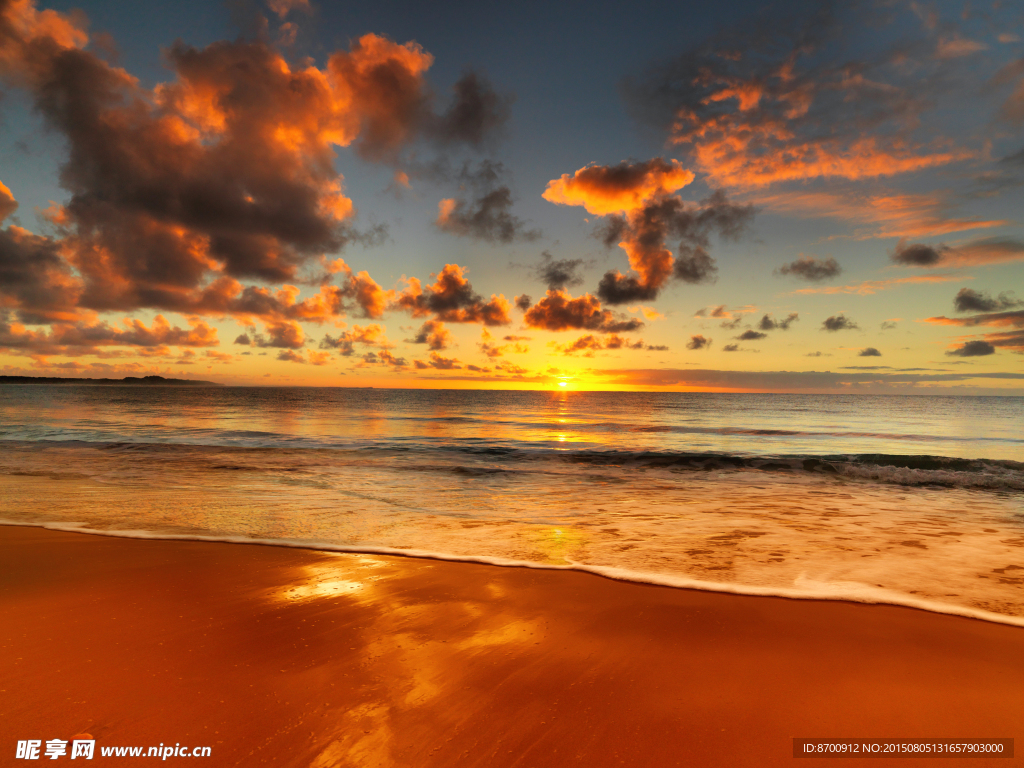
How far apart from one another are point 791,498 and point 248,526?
12.0m

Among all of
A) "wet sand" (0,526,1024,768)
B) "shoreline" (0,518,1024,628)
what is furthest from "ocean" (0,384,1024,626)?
"wet sand" (0,526,1024,768)

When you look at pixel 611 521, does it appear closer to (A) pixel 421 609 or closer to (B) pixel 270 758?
(A) pixel 421 609

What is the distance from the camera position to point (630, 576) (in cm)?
545

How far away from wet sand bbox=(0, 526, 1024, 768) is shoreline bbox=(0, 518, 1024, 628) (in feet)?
0.60

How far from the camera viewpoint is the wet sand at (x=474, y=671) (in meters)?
2.67

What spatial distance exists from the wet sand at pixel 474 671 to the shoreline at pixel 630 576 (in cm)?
18

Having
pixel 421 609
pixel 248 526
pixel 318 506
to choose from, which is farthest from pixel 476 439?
pixel 421 609

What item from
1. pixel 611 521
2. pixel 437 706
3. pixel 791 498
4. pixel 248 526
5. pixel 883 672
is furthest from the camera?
pixel 791 498

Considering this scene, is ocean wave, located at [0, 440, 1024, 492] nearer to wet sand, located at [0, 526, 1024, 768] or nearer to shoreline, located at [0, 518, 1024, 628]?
shoreline, located at [0, 518, 1024, 628]

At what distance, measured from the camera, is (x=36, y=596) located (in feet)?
14.9

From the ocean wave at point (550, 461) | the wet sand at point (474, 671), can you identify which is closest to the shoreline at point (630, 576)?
the wet sand at point (474, 671)

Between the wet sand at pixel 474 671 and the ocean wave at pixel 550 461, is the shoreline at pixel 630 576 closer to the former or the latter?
the wet sand at pixel 474 671

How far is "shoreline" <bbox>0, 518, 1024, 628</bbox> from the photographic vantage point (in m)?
4.67

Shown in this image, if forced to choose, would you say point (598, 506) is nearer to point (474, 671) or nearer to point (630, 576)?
point (630, 576)
